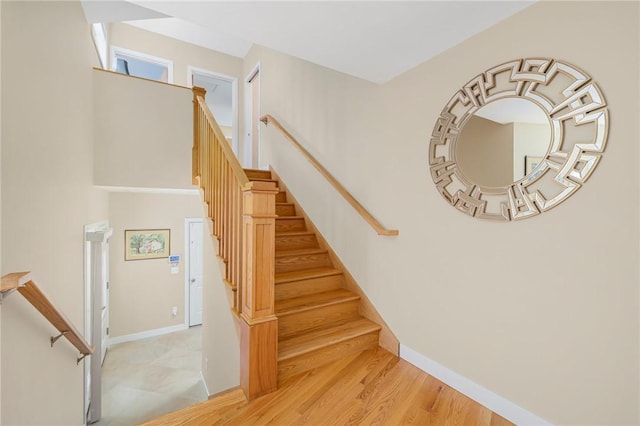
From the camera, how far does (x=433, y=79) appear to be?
191 centimetres

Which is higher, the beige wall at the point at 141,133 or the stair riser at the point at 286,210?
the beige wall at the point at 141,133

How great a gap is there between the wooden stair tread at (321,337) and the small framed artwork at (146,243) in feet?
13.3

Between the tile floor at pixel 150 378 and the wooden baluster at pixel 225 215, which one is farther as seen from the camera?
the tile floor at pixel 150 378

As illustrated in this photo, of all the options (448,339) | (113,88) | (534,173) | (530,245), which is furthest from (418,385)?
(113,88)

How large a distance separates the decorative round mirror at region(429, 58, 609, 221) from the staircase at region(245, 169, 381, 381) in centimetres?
125

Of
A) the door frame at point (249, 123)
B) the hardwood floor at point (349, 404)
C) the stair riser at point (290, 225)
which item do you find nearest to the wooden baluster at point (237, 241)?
the hardwood floor at point (349, 404)

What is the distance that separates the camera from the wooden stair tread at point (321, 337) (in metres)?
1.98

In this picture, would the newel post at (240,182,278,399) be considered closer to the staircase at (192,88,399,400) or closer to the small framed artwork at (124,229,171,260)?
the staircase at (192,88,399,400)

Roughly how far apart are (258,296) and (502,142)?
5.27 feet

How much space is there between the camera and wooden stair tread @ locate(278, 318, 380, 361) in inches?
77.9

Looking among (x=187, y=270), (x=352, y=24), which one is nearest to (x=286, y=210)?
(x=352, y=24)

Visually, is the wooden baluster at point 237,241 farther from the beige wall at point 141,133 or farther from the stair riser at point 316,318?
the beige wall at point 141,133

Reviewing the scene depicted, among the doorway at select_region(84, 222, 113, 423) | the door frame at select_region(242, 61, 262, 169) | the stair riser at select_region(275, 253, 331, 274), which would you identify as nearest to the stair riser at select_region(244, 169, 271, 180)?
the door frame at select_region(242, 61, 262, 169)

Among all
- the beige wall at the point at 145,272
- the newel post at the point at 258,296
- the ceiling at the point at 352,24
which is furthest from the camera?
the beige wall at the point at 145,272
